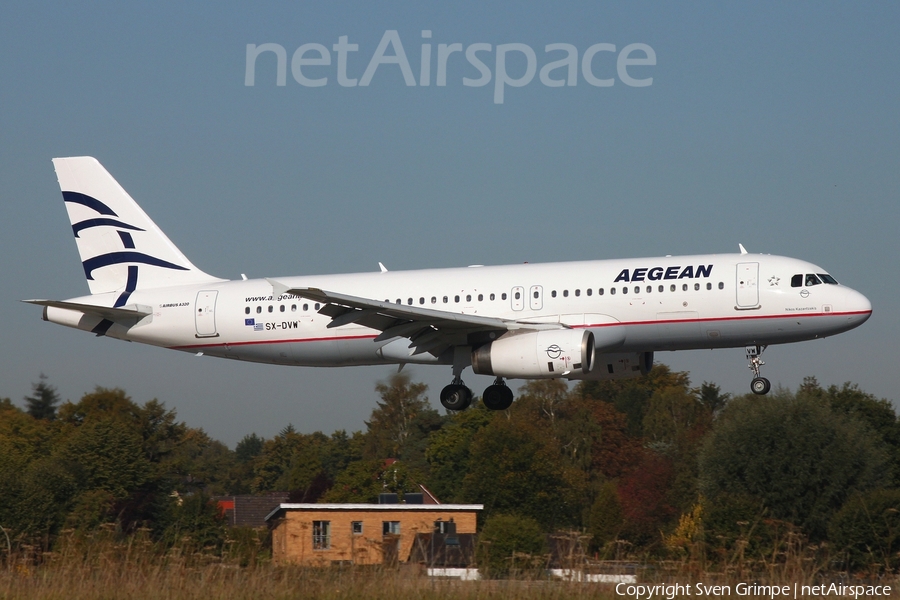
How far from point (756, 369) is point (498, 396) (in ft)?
26.4

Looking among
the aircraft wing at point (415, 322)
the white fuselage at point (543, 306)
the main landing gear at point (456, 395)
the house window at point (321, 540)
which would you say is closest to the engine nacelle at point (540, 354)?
the aircraft wing at point (415, 322)

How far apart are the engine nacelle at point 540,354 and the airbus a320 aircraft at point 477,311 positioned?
42mm

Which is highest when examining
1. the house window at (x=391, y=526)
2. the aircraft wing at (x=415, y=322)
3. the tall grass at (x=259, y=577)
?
the aircraft wing at (x=415, y=322)

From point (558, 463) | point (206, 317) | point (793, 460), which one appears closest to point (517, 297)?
point (206, 317)

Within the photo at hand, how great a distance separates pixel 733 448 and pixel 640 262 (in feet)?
130

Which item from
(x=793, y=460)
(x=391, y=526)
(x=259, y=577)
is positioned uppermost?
(x=793, y=460)

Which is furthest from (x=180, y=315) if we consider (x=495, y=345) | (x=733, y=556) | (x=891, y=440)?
(x=891, y=440)

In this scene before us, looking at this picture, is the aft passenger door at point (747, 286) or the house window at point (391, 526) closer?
the aft passenger door at point (747, 286)

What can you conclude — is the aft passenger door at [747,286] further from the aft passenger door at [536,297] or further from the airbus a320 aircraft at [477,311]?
the aft passenger door at [536,297]

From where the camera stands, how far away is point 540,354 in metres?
31.6

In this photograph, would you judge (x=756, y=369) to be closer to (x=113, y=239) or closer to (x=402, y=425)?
(x=113, y=239)

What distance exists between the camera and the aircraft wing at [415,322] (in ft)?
103

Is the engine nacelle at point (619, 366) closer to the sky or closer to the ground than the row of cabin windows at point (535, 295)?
closer to the ground

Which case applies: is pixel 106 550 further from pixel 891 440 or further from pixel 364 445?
pixel 364 445
